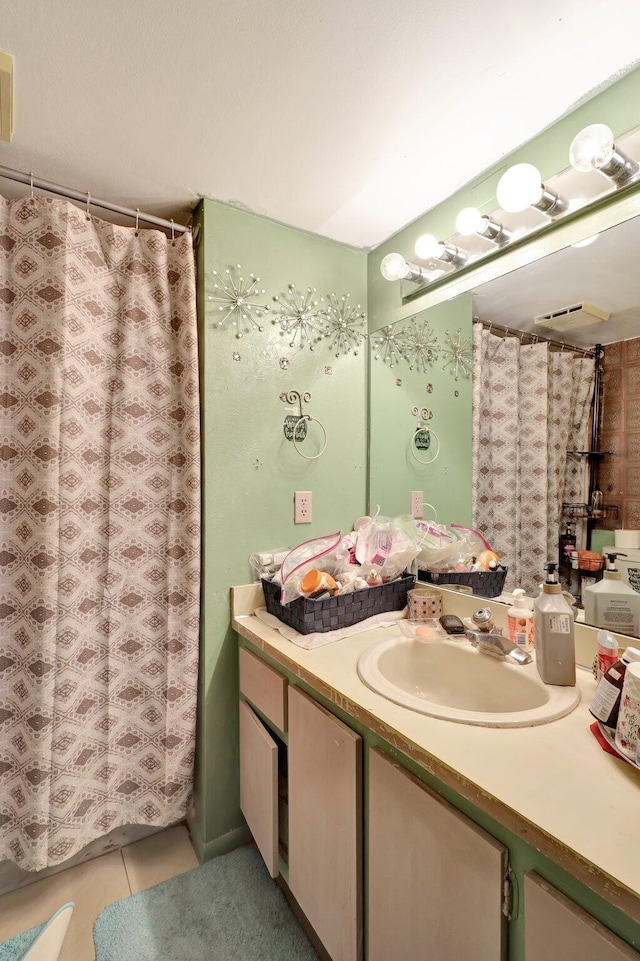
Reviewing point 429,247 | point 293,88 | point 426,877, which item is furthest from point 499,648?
point 293,88

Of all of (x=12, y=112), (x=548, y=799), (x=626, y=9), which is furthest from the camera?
(x=12, y=112)

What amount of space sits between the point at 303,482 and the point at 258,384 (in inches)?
16.2

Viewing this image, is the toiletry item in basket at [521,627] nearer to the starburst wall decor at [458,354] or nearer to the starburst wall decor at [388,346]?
the starburst wall decor at [458,354]

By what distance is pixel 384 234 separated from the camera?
5.60 feet

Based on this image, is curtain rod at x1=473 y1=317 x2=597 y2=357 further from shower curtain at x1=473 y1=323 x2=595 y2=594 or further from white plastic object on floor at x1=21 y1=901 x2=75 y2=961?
white plastic object on floor at x1=21 y1=901 x2=75 y2=961

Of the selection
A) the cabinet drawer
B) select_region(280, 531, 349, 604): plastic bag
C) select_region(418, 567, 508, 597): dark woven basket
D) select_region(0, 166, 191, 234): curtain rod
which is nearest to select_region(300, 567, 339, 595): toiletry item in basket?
select_region(280, 531, 349, 604): plastic bag

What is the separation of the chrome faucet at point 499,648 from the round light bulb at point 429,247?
46.4 inches

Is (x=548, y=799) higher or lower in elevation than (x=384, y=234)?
lower

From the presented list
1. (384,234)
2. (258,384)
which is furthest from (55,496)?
(384,234)

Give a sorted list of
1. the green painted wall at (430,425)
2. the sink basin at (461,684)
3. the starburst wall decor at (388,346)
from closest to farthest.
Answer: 1. the sink basin at (461,684)
2. the green painted wall at (430,425)
3. the starburst wall decor at (388,346)

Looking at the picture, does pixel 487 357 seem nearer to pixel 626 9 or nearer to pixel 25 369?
pixel 626 9

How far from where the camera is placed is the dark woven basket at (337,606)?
130 centimetres

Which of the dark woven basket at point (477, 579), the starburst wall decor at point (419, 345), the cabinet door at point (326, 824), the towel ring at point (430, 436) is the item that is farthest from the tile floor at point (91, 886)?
the starburst wall decor at point (419, 345)

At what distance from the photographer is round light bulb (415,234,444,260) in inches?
54.3
